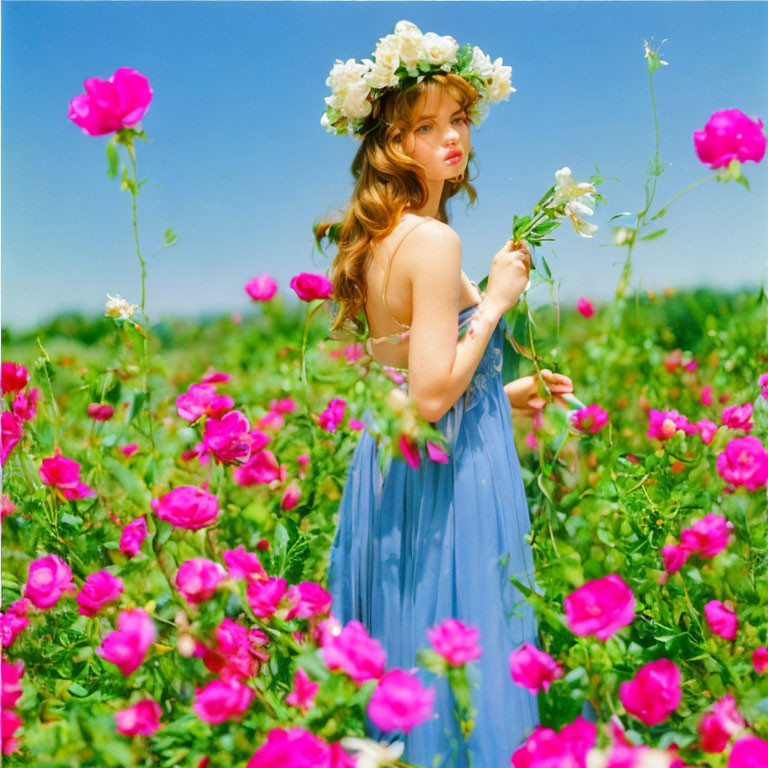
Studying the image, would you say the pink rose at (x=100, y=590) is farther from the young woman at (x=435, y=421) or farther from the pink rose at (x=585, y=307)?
the pink rose at (x=585, y=307)

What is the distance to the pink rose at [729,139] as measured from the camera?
1127mm

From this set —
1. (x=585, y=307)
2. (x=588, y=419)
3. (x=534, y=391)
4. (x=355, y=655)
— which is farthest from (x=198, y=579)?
(x=585, y=307)

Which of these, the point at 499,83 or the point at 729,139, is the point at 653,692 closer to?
the point at 729,139

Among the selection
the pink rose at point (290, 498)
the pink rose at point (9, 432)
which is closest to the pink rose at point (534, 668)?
the pink rose at point (290, 498)

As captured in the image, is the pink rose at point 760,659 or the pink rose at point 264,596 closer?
the pink rose at point 264,596

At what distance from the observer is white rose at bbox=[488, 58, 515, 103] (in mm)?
1396

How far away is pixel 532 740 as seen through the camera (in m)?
0.96

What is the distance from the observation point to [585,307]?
268cm

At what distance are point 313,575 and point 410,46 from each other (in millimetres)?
1046

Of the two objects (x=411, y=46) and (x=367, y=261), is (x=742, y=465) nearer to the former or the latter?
(x=367, y=261)

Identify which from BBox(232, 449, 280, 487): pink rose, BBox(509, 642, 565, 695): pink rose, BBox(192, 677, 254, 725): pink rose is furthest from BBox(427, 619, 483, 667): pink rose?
BBox(232, 449, 280, 487): pink rose

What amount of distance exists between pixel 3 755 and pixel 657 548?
104 centimetres

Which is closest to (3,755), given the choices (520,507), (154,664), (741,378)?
(154,664)

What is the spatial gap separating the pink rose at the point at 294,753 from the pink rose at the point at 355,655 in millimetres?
75
